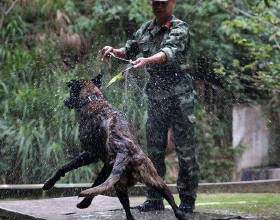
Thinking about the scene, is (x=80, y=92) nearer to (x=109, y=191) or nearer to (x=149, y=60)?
(x=149, y=60)

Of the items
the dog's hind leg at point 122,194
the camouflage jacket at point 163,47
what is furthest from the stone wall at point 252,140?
the dog's hind leg at point 122,194

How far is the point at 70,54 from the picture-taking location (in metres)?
10.6

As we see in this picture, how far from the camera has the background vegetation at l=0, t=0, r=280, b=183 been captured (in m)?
8.81

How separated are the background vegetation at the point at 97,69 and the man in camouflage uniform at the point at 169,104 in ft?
11.5

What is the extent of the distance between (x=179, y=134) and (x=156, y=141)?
0.23m

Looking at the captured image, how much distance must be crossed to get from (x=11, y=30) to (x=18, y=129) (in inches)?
106

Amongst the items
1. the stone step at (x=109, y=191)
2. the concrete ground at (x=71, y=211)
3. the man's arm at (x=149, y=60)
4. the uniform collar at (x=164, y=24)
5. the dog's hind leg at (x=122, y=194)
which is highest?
the uniform collar at (x=164, y=24)

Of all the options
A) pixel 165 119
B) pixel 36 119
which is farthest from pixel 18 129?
pixel 165 119

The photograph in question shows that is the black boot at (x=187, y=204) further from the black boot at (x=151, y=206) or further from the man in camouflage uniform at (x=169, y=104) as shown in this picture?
the black boot at (x=151, y=206)

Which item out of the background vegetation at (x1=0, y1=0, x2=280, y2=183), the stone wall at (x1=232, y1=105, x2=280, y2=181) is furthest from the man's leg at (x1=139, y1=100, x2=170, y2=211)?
the stone wall at (x1=232, y1=105, x2=280, y2=181)

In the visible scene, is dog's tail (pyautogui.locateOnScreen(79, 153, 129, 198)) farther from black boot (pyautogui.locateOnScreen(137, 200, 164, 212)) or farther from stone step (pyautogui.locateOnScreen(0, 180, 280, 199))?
stone step (pyautogui.locateOnScreen(0, 180, 280, 199))

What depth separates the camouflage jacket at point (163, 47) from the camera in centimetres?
486

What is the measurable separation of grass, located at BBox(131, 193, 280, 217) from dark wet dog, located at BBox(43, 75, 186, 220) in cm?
140

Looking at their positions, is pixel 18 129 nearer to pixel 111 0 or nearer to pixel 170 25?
pixel 111 0
